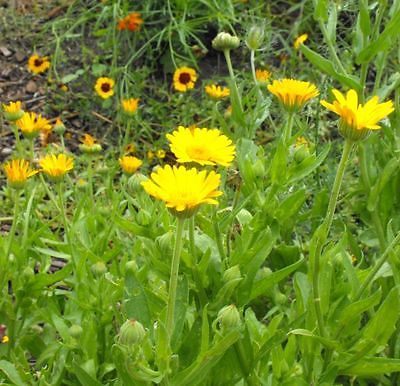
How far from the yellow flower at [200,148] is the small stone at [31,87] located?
86.0 inches

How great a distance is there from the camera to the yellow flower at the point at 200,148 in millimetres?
1111

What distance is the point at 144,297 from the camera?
1.14 metres

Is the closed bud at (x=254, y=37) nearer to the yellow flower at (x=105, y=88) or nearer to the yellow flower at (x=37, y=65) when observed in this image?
the yellow flower at (x=105, y=88)

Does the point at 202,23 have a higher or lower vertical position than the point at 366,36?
lower

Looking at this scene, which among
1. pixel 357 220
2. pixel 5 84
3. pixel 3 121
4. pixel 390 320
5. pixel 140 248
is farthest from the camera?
pixel 5 84

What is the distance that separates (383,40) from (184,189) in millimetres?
771

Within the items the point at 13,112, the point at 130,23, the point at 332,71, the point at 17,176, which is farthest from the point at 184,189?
the point at 130,23

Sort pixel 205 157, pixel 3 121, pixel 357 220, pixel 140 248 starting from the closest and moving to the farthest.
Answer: pixel 205 157 → pixel 140 248 → pixel 357 220 → pixel 3 121

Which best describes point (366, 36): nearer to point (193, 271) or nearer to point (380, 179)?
point (380, 179)

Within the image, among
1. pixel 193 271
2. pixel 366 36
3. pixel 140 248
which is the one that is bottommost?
pixel 140 248

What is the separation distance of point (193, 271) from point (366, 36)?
0.70 m

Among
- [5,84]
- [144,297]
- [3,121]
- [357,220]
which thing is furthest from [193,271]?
[5,84]

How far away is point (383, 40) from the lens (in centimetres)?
155

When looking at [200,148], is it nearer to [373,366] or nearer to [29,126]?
[373,366]
